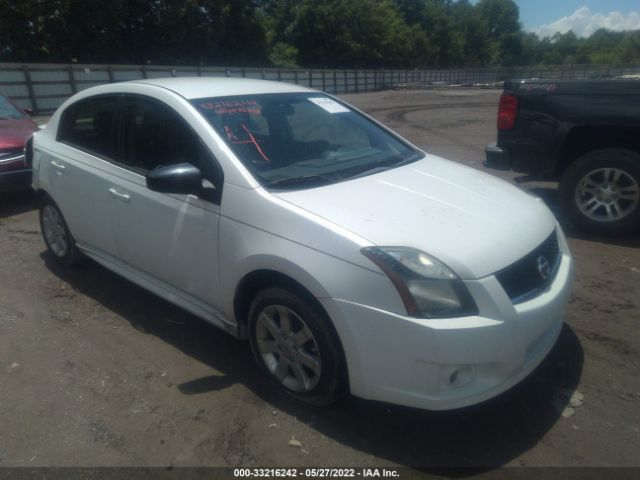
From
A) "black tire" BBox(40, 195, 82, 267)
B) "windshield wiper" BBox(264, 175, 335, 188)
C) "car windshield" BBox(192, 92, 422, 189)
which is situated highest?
"car windshield" BBox(192, 92, 422, 189)

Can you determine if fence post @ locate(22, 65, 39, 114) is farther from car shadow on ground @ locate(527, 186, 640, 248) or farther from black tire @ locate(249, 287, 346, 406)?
black tire @ locate(249, 287, 346, 406)

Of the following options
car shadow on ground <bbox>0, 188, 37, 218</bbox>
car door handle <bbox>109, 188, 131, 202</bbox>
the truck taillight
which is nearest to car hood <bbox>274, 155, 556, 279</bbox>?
car door handle <bbox>109, 188, 131, 202</bbox>

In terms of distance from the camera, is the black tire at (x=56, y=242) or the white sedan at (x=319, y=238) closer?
the white sedan at (x=319, y=238)

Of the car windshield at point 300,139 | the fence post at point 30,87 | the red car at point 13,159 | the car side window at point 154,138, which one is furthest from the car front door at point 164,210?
the fence post at point 30,87

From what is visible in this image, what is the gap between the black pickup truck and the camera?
512 cm

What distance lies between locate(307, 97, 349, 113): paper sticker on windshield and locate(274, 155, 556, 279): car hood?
87 cm

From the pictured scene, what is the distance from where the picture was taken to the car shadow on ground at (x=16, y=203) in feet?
22.7

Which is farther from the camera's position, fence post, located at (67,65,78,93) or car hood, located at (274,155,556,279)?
fence post, located at (67,65,78,93)

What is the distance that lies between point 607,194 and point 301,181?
11.9ft

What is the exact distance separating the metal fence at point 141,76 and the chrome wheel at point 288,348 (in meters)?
10.3

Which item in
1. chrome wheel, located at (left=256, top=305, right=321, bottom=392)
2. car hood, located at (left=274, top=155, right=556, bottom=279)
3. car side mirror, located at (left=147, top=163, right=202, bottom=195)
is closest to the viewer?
car hood, located at (left=274, top=155, right=556, bottom=279)

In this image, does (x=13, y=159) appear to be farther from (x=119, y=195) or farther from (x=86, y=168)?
(x=119, y=195)

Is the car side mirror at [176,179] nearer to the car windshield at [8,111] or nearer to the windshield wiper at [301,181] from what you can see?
the windshield wiper at [301,181]

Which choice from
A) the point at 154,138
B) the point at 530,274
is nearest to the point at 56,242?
the point at 154,138
